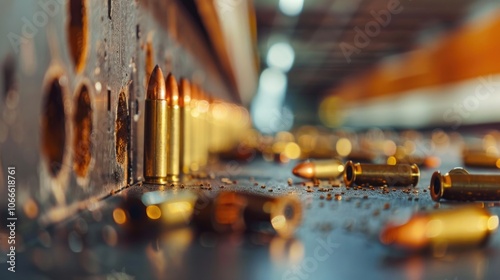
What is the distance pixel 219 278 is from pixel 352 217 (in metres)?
0.72

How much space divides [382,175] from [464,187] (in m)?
0.50

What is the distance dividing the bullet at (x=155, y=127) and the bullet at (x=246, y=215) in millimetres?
820

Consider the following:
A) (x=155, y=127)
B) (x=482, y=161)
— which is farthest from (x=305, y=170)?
(x=482, y=161)

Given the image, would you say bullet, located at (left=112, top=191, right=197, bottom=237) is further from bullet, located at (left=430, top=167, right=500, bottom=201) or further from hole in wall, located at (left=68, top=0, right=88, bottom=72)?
bullet, located at (left=430, top=167, right=500, bottom=201)

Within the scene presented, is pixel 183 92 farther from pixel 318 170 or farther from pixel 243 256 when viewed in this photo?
pixel 243 256

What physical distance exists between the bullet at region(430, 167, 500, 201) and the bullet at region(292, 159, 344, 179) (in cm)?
83

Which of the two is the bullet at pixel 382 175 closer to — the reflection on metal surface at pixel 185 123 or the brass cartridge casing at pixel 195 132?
the reflection on metal surface at pixel 185 123

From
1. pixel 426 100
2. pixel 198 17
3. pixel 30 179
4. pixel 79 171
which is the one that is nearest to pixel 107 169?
pixel 79 171

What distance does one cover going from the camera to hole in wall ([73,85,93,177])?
6.10 ft

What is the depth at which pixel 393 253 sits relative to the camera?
4.40 ft

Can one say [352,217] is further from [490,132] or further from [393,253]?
[490,132]

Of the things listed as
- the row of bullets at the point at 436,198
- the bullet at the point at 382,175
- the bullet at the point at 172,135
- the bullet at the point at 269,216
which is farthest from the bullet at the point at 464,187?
the bullet at the point at 172,135

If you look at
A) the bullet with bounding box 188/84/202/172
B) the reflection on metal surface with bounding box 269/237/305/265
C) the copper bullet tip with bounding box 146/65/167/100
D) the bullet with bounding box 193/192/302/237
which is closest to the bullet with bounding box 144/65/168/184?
the copper bullet tip with bounding box 146/65/167/100

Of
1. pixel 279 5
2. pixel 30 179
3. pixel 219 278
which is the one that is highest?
pixel 279 5
